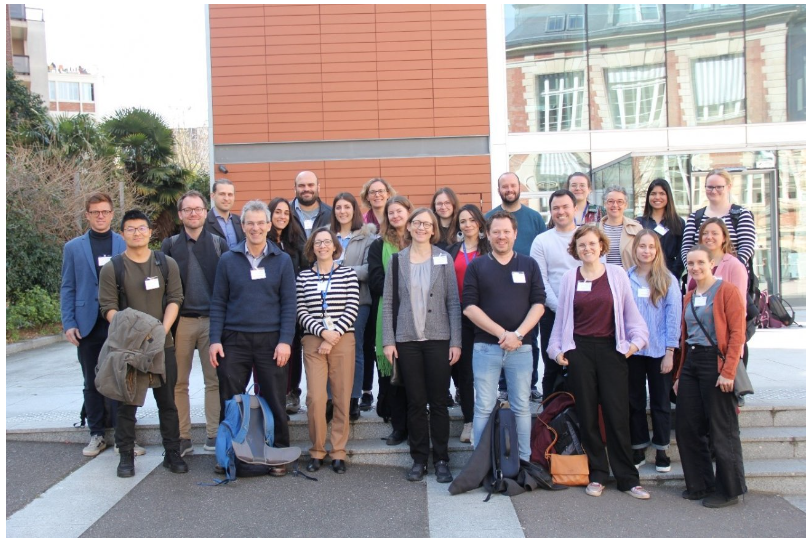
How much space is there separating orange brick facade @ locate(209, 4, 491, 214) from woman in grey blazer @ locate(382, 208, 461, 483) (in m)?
8.46

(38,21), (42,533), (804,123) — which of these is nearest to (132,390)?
(42,533)

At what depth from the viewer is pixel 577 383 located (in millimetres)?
4582

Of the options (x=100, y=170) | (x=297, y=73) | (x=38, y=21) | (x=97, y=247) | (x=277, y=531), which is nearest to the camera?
(x=277, y=531)

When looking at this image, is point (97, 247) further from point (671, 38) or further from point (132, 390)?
point (671, 38)

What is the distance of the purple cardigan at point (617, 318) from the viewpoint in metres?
4.50

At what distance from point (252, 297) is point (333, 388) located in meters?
0.93

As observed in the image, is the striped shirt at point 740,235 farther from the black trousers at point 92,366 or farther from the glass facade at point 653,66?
the glass facade at point 653,66

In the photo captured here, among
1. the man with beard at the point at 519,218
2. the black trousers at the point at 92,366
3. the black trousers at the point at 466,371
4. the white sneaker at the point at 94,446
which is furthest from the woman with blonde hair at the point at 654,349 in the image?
the white sneaker at the point at 94,446

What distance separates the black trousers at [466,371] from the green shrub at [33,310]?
10.5 meters

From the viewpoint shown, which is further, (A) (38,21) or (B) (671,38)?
(A) (38,21)

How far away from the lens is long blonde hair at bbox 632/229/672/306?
4719mm

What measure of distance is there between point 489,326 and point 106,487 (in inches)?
118

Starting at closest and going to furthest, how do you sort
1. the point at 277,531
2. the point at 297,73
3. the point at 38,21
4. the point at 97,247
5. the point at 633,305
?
the point at 277,531 → the point at 633,305 → the point at 97,247 → the point at 297,73 → the point at 38,21

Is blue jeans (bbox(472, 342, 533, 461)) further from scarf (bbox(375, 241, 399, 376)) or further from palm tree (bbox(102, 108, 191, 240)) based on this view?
palm tree (bbox(102, 108, 191, 240))
